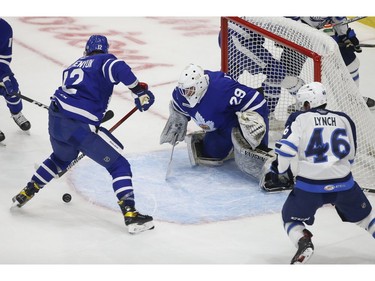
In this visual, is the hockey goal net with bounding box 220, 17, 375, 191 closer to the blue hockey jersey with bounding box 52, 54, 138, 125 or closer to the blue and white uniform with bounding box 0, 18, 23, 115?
the blue hockey jersey with bounding box 52, 54, 138, 125

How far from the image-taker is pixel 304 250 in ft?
12.2

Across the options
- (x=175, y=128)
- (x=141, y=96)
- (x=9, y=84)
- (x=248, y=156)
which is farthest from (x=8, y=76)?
(x=248, y=156)

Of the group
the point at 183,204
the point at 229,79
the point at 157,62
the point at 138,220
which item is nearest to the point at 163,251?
the point at 138,220

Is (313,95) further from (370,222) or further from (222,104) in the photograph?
(222,104)

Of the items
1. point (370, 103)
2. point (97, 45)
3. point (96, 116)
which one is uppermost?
point (97, 45)

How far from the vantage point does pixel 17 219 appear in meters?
4.45

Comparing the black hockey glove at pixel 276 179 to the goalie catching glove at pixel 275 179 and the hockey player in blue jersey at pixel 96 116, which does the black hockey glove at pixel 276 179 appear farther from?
the hockey player in blue jersey at pixel 96 116

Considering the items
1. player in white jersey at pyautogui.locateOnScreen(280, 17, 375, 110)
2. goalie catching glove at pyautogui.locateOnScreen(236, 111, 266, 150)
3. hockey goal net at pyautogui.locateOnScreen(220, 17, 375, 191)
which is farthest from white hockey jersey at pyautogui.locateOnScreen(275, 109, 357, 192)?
player in white jersey at pyautogui.locateOnScreen(280, 17, 375, 110)

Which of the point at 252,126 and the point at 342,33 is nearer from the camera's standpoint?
the point at 252,126

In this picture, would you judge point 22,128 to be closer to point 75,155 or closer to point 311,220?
point 75,155

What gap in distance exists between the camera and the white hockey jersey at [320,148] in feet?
12.2

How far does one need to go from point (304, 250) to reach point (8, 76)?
7.42 ft

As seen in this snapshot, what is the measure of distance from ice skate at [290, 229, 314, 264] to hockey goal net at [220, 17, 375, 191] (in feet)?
2.78

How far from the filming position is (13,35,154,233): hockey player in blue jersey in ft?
13.9
